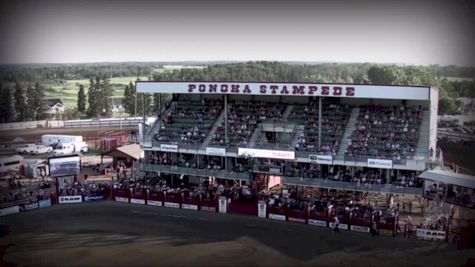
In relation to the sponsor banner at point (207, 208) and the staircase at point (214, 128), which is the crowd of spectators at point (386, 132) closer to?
the sponsor banner at point (207, 208)

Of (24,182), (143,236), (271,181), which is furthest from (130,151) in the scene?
(143,236)

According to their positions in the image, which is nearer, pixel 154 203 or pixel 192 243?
pixel 192 243

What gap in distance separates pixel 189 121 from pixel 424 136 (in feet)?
53.7

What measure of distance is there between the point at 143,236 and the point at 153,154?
11.7m

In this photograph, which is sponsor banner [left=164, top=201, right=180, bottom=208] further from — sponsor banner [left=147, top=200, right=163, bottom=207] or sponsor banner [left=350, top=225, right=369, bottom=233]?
sponsor banner [left=350, top=225, right=369, bottom=233]

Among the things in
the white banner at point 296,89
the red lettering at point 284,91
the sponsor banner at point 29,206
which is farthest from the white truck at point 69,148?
the red lettering at point 284,91

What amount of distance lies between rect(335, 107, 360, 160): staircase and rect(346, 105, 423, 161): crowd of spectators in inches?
9.9

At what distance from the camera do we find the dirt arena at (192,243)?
68.9ft

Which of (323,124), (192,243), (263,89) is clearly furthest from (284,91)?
(192,243)

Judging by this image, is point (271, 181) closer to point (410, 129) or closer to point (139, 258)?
point (410, 129)

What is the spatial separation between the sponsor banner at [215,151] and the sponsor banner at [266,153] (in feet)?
3.78

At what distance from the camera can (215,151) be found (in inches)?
1277

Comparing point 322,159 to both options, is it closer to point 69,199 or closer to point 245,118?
point 245,118

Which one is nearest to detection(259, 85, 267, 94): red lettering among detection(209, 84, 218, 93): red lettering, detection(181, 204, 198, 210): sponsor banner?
detection(209, 84, 218, 93): red lettering
